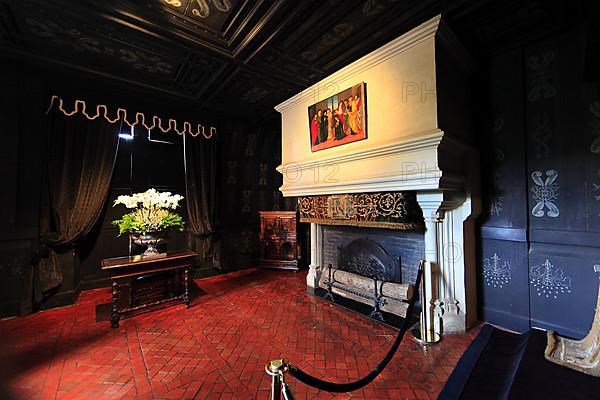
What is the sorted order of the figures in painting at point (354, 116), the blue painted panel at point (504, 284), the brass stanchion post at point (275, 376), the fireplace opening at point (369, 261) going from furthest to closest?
1. the fireplace opening at point (369, 261)
2. the figures in painting at point (354, 116)
3. the blue painted panel at point (504, 284)
4. the brass stanchion post at point (275, 376)

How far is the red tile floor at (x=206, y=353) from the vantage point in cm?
207

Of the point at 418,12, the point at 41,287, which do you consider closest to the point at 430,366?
the point at 418,12

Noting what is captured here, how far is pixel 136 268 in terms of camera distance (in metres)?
3.46

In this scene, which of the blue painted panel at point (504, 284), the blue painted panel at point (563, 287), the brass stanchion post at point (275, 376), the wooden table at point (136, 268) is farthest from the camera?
the wooden table at point (136, 268)

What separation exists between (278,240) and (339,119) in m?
3.44

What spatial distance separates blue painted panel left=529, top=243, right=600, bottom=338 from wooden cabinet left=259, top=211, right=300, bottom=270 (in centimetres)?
420

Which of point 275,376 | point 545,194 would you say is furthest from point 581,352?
point 275,376

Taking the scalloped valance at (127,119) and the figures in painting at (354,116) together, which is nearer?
the figures in painting at (354,116)

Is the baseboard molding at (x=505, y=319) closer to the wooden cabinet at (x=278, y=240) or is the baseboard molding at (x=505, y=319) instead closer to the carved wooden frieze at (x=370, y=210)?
the carved wooden frieze at (x=370, y=210)

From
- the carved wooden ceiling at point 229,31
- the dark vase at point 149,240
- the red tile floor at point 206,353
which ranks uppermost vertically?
the carved wooden ceiling at point 229,31

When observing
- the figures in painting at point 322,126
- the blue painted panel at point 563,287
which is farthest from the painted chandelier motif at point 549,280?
the figures in painting at point 322,126

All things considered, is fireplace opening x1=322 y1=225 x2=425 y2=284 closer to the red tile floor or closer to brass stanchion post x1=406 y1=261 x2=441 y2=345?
brass stanchion post x1=406 y1=261 x2=441 y2=345

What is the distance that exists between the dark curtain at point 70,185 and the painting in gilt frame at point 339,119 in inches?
147

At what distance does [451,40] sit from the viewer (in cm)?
279
